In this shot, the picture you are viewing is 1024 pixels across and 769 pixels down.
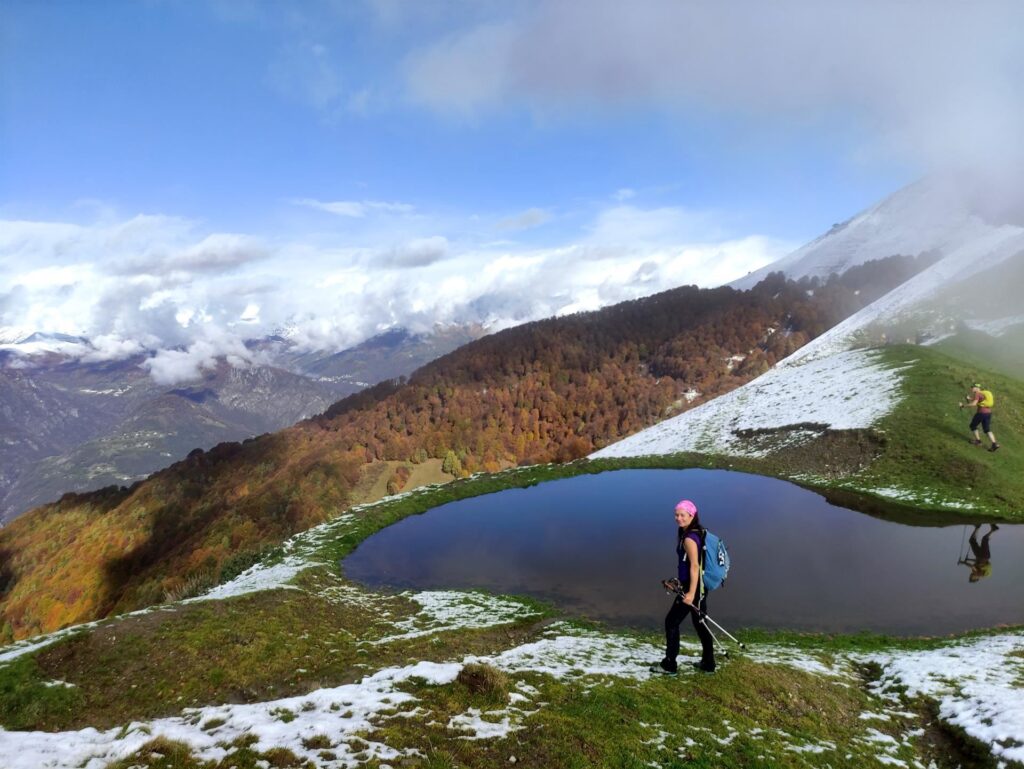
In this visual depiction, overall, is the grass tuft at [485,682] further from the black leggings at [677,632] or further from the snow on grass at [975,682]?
the snow on grass at [975,682]

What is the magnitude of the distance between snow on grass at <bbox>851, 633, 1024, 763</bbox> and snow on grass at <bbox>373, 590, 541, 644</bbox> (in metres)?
12.9

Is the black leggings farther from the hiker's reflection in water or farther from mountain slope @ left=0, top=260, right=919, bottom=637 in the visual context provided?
mountain slope @ left=0, top=260, right=919, bottom=637

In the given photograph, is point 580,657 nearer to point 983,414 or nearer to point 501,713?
point 501,713

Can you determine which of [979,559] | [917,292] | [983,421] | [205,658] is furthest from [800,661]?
[917,292]

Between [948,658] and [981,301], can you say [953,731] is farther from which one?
[981,301]

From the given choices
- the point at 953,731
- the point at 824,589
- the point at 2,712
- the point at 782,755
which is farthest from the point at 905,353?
the point at 2,712

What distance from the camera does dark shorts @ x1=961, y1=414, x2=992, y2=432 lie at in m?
34.0

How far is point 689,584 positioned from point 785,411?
46.2 metres

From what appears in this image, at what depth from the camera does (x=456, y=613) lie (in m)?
23.2

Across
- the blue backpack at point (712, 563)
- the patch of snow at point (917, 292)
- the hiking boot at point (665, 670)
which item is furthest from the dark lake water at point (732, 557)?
the patch of snow at point (917, 292)

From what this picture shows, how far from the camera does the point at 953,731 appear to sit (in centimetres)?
1224

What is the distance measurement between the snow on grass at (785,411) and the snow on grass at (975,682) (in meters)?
29.1

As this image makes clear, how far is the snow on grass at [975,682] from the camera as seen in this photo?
11.6 m

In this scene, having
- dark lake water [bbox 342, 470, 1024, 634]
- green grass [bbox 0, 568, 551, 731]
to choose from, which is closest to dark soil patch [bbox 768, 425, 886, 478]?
dark lake water [bbox 342, 470, 1024, 634]
